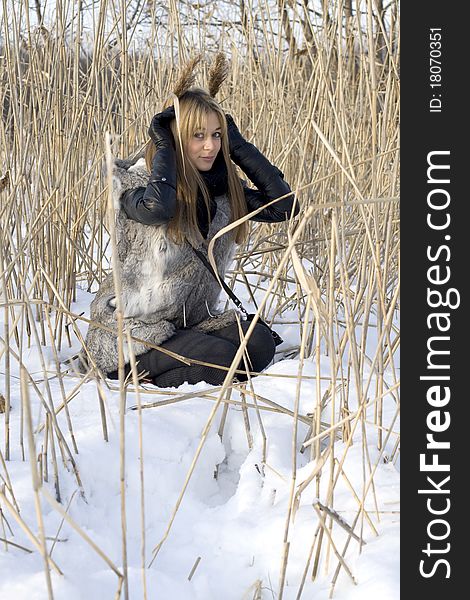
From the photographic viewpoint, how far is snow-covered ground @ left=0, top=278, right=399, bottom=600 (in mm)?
853

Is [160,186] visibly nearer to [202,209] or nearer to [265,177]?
[202,209]

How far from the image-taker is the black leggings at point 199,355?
5.51 feet

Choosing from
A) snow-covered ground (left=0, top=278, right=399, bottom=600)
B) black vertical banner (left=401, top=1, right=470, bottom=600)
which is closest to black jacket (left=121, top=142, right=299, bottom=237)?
snow-covered ground (left=0, top=278, right=399, bottom=600)

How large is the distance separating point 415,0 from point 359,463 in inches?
24.8

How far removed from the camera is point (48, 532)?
3.01ft

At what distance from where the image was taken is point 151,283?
1.73 meters

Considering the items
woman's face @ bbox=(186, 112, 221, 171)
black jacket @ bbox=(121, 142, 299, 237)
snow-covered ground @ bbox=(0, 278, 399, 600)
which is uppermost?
woman's face @ bbox=(186, 112, 221, 171)

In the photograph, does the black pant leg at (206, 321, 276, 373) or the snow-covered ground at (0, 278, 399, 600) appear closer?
the snow-covered ground at (0, 278, 399, 600)

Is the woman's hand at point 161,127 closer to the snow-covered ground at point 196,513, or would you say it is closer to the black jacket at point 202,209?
the black jacket at point 202,209

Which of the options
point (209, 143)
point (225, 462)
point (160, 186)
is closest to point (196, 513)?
point (225, 462)

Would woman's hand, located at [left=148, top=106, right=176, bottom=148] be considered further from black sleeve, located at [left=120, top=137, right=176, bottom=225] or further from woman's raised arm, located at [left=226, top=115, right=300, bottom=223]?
woman's raised arm, located at [left=226, top=115, right=300, bottom=223]

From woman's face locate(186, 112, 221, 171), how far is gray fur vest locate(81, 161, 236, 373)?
0.13 m

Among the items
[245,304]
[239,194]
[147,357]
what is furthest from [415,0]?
[245,304]

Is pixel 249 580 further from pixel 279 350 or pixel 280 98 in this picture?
pixel 280 98
